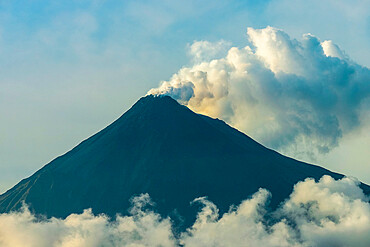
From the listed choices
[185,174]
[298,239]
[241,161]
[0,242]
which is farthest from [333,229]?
[0,242]

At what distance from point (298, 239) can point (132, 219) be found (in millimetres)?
54084

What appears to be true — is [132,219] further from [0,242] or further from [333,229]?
[333,229]

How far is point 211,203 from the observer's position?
18025cm

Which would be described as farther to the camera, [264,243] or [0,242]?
[0,242]

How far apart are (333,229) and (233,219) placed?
33.2 metres

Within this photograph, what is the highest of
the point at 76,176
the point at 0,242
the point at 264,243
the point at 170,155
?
the point at 170,155

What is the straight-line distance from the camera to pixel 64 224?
179500 millimetres

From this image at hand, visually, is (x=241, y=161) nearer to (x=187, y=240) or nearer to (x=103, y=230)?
(x=187, y=240)

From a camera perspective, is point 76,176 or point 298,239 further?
point 76,176

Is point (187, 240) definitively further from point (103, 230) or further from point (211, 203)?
point (103, 230)

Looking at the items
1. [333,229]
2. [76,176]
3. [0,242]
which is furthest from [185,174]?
[0,242]

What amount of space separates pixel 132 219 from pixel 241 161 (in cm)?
4553

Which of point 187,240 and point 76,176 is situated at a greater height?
point 76,176

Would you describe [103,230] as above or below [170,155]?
below
